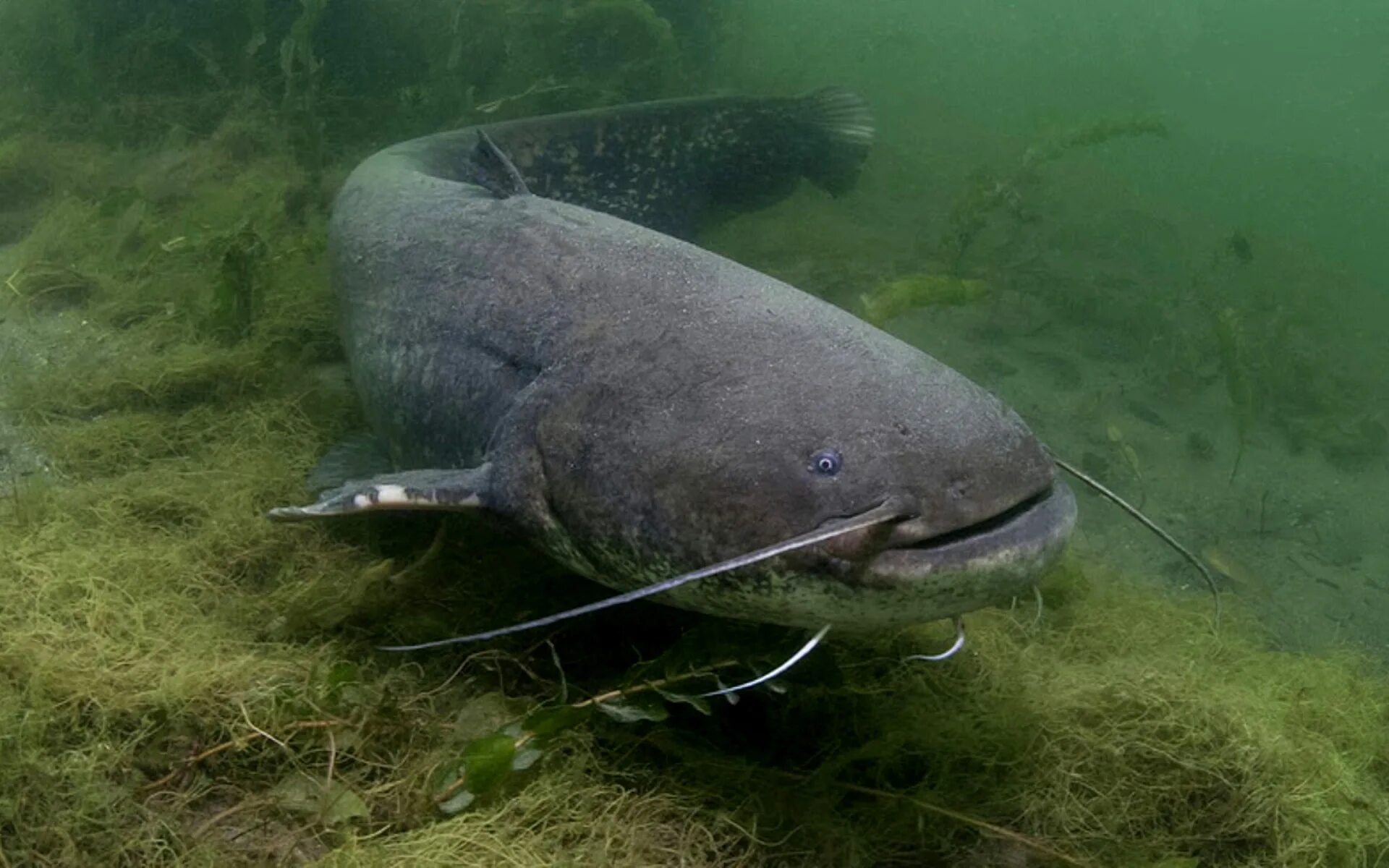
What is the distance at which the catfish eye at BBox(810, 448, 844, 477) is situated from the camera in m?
1.73

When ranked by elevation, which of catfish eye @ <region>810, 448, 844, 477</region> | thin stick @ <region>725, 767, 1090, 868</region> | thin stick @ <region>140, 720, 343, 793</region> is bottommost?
thin stick @ <region>725, 767, 1090, 868</region>

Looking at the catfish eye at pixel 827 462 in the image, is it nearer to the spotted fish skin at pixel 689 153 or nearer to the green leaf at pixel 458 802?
the green leaf at pixel 458 802

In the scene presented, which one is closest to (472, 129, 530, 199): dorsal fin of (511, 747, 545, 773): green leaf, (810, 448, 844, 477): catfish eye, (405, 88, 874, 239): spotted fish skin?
(405, 88, 874, 239): spotted fish skin

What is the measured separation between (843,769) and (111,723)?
1.44m

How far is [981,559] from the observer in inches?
64.7

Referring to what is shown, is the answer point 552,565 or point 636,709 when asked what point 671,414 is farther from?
point 552,565

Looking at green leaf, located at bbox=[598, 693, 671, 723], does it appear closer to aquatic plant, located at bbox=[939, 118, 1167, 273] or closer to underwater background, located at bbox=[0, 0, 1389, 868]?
underwater background, located at bbox=[0, 0, 1389, 868]

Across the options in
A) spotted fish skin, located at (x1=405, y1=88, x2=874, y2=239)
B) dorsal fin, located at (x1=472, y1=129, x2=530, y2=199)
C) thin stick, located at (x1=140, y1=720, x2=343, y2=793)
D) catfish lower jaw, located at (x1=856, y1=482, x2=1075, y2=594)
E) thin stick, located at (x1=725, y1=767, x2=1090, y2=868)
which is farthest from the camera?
spotted fish skin, located at (x1=405, y1=88, x2=874, y2=239)

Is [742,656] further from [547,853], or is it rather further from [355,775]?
[355,775]

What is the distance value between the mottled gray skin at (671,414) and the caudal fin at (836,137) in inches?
73.8

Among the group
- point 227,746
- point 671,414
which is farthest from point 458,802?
point 671,414

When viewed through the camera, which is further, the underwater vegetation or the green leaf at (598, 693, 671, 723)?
the green leaf at (598, 693, 671, 723)

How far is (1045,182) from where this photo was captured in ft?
30.7

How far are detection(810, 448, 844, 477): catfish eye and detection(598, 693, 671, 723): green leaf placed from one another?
57cm
